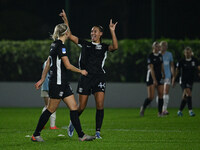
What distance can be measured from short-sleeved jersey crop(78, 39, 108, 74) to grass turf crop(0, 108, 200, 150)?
4.33 feet

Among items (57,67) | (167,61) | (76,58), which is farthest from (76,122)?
(76,58)

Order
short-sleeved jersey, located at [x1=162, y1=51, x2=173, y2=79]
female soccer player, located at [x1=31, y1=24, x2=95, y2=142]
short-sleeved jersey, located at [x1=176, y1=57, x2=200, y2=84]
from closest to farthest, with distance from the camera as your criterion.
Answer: female soccer player, located at [x1=31, y1=24, x2=95, y2=142] → short-sleeved jersey, located at [x1=176, y1=57, x2=200, y2=84] → short-sleeved jersey, located at [x1=162, y1=51, x2=173, y2=79]

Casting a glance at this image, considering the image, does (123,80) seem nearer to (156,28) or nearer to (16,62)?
(156,28)

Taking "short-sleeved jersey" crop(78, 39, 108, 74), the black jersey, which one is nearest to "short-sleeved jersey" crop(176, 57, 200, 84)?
the black jersey

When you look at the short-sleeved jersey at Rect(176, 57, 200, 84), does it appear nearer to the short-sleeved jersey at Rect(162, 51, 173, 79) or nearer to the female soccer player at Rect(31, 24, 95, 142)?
the short-sleeved jersey at Rect(162, 51, 173, 79)

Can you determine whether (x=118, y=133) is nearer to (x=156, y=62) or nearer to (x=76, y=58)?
→ (x=156, y=62)

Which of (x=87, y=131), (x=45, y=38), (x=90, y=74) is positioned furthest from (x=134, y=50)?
(x=90, y=74)

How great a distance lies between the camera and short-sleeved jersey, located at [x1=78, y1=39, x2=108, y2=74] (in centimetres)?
1111

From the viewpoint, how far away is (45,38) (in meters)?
23.2

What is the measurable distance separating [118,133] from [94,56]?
1.94m

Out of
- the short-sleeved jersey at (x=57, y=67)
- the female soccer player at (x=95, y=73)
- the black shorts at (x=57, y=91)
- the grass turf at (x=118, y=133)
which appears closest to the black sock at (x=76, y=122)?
the grass turf at (x=118, y=133)

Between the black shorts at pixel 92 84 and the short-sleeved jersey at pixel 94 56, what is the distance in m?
0.09

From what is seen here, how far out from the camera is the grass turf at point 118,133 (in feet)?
32.3

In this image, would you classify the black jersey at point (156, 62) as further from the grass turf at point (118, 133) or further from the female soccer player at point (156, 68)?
the grass turf at point (118, 133)
